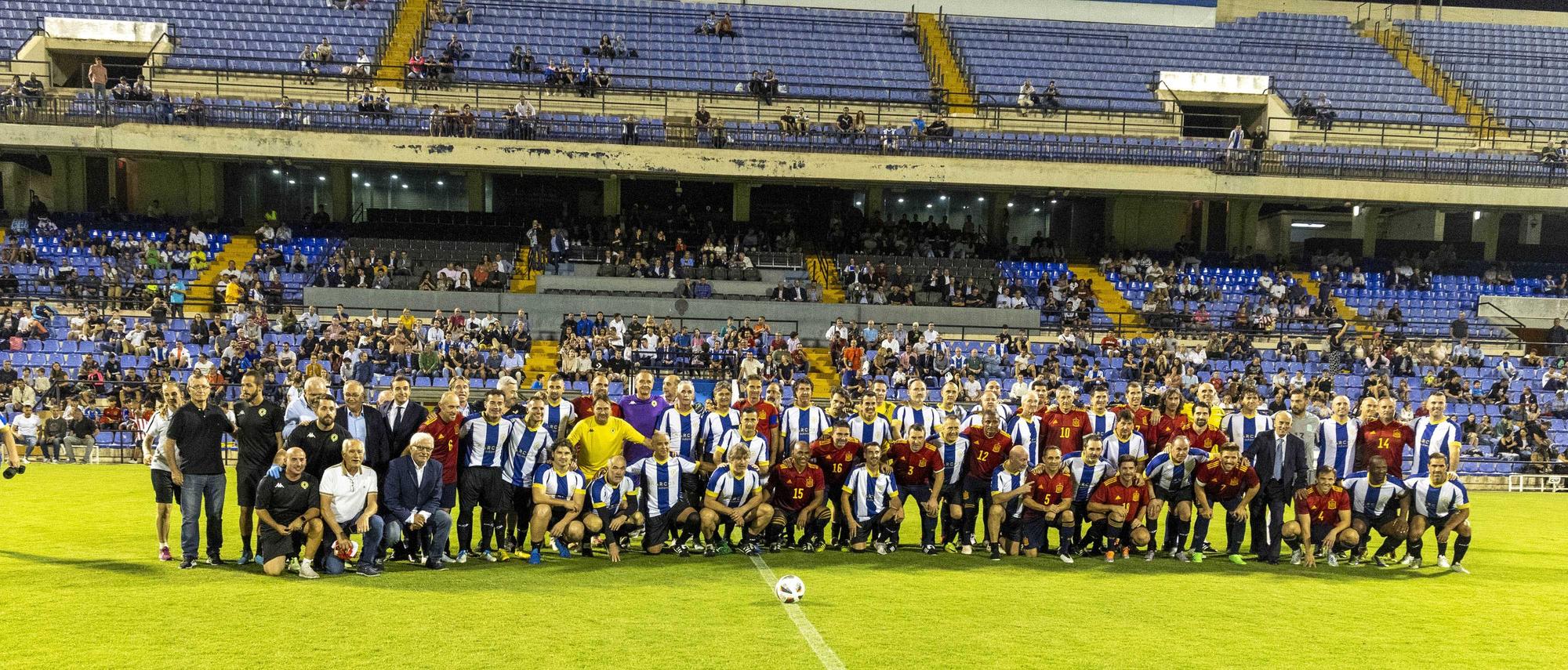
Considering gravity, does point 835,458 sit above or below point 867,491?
above

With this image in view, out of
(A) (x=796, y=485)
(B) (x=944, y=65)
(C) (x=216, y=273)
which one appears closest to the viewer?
(A) (x=796, y=485)

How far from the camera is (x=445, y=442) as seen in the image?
33.7 ft

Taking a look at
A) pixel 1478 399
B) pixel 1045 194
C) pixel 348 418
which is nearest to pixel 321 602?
pixel 348 418

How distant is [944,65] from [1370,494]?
25.0 m

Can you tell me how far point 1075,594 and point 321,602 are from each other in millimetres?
5903

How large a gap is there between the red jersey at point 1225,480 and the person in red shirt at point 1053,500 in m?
1.37

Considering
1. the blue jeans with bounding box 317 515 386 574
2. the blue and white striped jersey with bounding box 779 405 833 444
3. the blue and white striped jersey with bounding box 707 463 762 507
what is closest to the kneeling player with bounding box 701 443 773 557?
the blue and white striped jersey with bounding box 707 463 762 507

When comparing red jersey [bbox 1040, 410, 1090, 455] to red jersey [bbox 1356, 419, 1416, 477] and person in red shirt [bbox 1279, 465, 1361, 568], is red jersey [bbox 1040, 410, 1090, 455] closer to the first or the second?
person in red shirt [bbox 1279, 465, 1361, 568]

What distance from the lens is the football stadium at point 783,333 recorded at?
911cm

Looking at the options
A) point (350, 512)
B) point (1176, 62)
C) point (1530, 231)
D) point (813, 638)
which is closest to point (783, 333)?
point (350, 512)

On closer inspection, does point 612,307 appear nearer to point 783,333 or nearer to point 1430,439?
point 783,333

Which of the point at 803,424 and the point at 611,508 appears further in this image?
the point at 803,424

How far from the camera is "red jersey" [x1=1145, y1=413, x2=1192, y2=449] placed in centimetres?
1184

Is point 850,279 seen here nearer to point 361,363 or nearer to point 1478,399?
point 361,363
